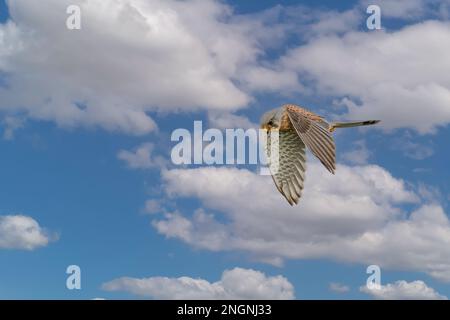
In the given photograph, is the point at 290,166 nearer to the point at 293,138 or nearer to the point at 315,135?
the point at 293,138

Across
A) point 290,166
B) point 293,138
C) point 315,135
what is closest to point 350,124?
point 293,138

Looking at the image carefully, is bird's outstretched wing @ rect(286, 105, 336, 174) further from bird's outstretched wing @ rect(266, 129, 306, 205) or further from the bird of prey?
bird's outstretched wing @ rect(266, 129, 306, 205)

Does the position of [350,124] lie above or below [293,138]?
above

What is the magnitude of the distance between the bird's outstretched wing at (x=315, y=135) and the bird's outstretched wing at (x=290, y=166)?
1.01m

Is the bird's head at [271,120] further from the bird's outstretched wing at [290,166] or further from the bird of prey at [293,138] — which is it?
the bird's outstretched wing at [290,166]

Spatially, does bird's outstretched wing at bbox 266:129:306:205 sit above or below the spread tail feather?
below

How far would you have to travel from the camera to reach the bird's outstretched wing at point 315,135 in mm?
10773

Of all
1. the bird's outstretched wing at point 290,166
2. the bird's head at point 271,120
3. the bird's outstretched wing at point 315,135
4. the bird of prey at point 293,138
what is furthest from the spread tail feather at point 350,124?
the bird's head at point 271,120

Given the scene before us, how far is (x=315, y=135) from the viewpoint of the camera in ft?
38.9

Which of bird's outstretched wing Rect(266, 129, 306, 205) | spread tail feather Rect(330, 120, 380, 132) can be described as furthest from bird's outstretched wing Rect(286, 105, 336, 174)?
bird's outstretched wing Rect(266, 129, 306, 205)

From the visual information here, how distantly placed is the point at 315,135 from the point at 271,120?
2.40 meters

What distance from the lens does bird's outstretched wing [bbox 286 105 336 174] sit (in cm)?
1077
